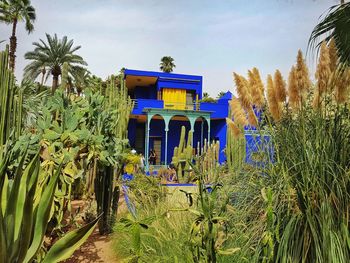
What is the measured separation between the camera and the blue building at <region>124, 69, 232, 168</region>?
24.8 m

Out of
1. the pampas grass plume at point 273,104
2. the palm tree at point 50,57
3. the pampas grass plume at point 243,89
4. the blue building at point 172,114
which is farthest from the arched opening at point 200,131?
the pampas grass plume at point 273,104

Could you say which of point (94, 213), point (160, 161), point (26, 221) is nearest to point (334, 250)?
point (26, 221)

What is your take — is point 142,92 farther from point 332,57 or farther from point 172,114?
point 332,57

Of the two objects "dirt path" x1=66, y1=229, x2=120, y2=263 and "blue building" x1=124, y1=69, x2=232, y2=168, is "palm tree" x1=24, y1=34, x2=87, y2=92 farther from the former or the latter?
"dirt path" x1=66, y1=229, x2=120, y2=263

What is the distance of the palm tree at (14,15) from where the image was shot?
26.6m

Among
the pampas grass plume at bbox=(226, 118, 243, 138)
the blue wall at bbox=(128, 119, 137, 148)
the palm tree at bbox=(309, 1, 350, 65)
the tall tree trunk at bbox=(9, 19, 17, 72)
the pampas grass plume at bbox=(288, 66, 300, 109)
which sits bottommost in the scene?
the pampas grass plume at bbox=(226, 118, 243, 138)

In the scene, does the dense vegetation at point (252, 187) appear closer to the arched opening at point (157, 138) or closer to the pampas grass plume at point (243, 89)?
the pampas grass plume at point (243, 89)

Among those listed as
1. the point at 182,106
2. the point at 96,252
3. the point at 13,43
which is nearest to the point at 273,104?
the point at 96,252

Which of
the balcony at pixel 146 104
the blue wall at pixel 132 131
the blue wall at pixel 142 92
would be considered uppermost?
the blue wall at pixel 142 92

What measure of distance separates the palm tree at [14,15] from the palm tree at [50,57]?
200cm

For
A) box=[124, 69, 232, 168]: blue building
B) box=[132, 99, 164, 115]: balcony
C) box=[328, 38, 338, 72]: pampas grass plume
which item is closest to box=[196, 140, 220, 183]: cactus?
box=[328, 38, 338, 72]: pampas grass plume

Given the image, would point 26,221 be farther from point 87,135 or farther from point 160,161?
point 160,161

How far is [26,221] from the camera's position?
268cm

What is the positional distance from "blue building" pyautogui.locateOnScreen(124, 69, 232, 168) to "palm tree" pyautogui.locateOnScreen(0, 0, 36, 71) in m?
9.88
